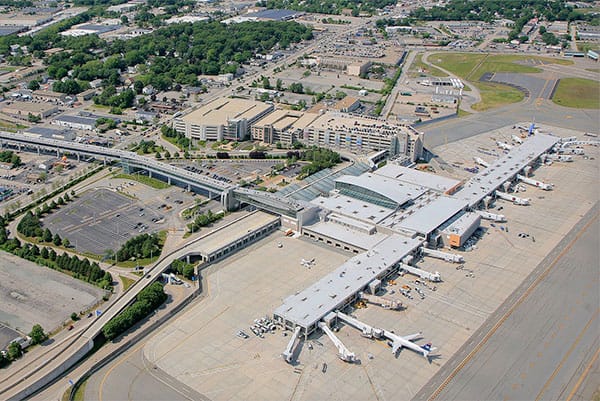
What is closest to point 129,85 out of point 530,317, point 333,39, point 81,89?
point 81,89

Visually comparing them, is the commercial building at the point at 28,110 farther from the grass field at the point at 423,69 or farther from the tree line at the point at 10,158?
the grass field at the point at 423,69

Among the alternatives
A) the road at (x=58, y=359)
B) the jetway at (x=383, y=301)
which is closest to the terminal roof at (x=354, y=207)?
the jetway at (x=383, y=301)

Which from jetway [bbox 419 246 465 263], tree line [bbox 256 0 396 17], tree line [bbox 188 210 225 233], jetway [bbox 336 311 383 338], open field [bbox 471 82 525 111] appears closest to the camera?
jetway [bbox 336 311 383 338]

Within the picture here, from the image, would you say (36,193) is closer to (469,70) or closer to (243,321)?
(243,321)

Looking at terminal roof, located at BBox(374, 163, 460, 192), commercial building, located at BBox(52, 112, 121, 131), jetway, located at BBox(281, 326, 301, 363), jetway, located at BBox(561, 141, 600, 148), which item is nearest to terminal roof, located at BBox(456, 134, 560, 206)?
jetway, located at BBox(561, 141, 600, 148)

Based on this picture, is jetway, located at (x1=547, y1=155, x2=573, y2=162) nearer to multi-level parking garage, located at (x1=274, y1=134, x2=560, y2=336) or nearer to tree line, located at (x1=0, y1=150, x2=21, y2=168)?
multi-level parking garage, located at (x1=274, y1=134, x2=560, y2=336)

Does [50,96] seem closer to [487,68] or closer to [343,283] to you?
[343,283]

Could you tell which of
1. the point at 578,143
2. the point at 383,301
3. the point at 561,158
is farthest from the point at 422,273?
the point at 578,143
